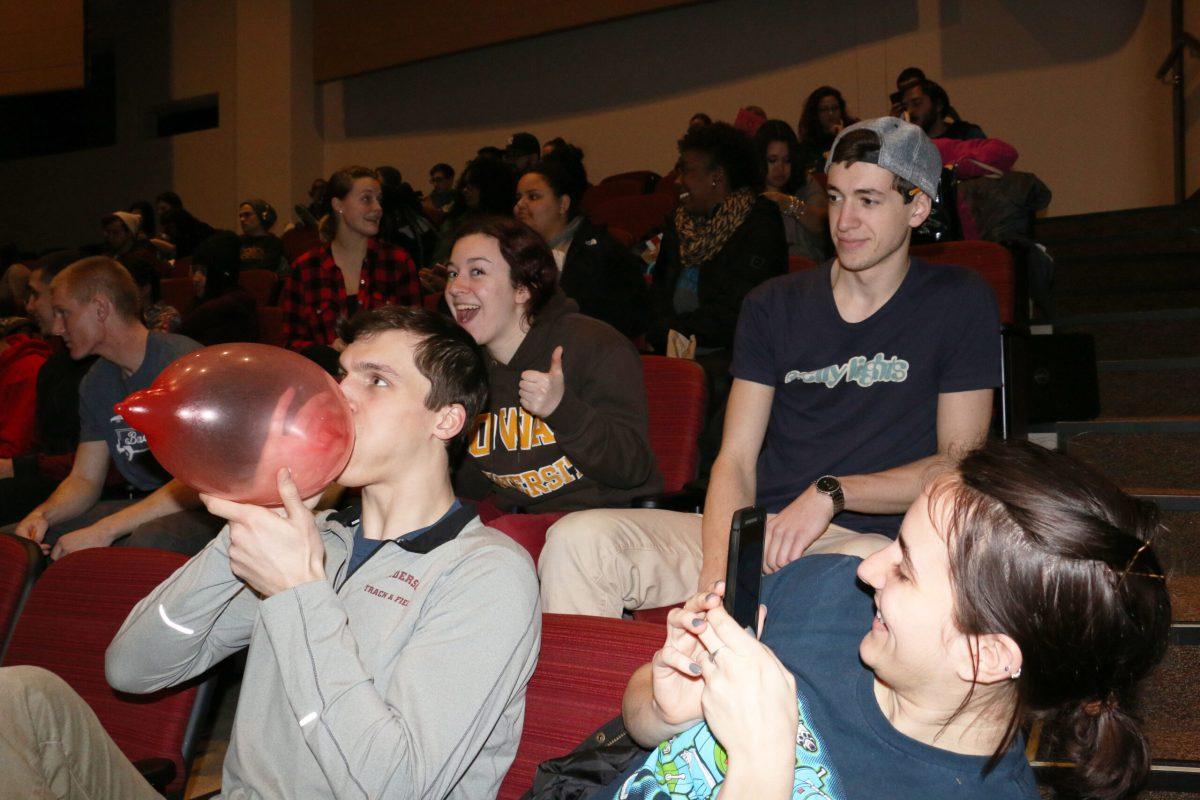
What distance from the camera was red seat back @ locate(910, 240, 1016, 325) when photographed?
324 centimetres

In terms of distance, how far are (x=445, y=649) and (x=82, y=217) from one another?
1164 centimetres

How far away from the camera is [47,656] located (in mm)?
1792

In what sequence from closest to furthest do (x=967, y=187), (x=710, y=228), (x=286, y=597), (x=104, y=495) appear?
(x=286, y=597), (x=104, y=495), (x=710, y=228), (x=967, y=187)

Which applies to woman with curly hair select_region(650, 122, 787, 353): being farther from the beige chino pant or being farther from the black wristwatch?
the black wristwatch

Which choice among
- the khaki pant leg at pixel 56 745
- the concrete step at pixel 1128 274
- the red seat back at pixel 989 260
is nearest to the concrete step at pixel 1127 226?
the concrete step at pixel 1128 274

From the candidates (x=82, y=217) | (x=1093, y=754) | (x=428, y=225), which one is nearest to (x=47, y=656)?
(x=1093, y=754)

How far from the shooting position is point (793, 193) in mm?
5125

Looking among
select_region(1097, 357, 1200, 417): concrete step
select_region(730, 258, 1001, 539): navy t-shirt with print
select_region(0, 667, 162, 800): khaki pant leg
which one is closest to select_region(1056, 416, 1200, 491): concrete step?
select_region(1097, 357, 1200, 417): concrete step

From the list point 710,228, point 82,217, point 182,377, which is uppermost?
point 82,217

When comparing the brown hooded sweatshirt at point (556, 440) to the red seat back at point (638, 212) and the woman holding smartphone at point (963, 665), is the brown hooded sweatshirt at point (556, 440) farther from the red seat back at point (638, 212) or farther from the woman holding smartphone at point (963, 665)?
the red seat back at point (638, 212)

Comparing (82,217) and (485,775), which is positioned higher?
(82,217)

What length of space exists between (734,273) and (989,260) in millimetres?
842

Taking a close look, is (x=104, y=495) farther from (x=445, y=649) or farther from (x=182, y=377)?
(x=445, y=649)

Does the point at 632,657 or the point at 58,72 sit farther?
the point at 58,72
